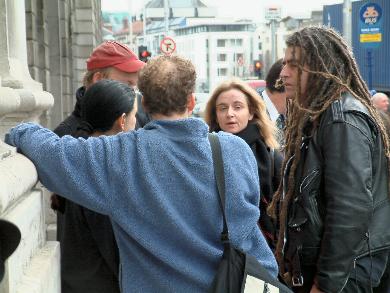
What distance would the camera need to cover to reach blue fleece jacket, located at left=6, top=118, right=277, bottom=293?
2.27 meters

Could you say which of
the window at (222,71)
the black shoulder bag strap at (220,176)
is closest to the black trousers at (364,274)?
the black shoulder bag strap at (220,176)

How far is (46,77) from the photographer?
9305 millimetres

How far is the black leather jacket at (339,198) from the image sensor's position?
9.35 feet

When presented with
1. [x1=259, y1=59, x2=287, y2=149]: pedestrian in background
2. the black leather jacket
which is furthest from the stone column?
[x1=259, y1=59, x2=287, y2=149]: pedestrian in background

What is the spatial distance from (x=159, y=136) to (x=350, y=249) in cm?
105

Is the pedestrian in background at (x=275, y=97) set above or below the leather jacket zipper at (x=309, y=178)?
above

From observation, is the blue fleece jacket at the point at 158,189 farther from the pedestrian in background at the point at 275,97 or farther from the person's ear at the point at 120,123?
the pedestrian in background at the point at 275,97

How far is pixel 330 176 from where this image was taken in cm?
289

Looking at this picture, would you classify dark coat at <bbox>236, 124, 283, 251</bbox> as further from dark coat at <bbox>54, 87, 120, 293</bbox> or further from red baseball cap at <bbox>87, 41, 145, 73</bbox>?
dark coat at <bbox>54, 87, 120, 293</bbox>

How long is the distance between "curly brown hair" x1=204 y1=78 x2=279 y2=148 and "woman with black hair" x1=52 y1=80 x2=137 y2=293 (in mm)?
1266

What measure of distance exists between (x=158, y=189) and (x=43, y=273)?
0.48m

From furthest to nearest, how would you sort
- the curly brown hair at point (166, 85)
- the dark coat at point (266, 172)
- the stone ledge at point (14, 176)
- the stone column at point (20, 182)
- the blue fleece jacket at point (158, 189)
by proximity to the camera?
the dark coat at point (266, 172), the curly brown hair at point (166, 85), the blue fleece jacket at point (158, 189), the stone column at point (20, 182), the stone ledge at point (14, 176)

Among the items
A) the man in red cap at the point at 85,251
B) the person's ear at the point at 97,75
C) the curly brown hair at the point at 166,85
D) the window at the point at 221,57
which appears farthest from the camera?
the window at the point at 221,57

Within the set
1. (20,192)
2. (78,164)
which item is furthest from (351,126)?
(20,192)
